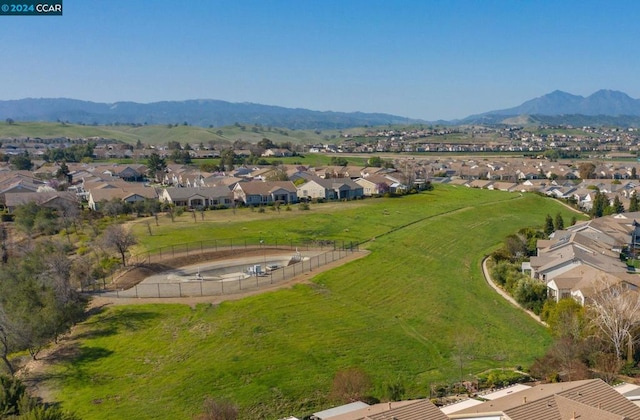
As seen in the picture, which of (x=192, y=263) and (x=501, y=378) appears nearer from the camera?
(x=501, y=378)

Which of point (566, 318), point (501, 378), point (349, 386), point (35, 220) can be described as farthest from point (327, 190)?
point (349, 386)

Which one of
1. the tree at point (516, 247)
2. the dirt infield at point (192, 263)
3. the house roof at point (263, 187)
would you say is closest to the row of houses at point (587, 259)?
the tree at point (516, 247)

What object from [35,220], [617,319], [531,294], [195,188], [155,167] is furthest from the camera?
[155,167]

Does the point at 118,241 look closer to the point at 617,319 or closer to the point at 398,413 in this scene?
the point at 398,413

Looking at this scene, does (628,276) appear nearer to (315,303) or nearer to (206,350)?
(315,303)

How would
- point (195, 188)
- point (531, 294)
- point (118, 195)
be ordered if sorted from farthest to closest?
point (195, 188), point (118, 195), point (531, 294)

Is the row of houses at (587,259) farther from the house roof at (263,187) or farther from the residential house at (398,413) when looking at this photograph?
the house roof at (263,187)

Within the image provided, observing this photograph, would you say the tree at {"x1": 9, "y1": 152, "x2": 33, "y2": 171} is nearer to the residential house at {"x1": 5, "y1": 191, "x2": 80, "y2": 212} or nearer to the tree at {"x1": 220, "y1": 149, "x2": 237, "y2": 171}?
the tree at {"x1": 220, "y1": 149, "x2": 237, "y2": 171}
